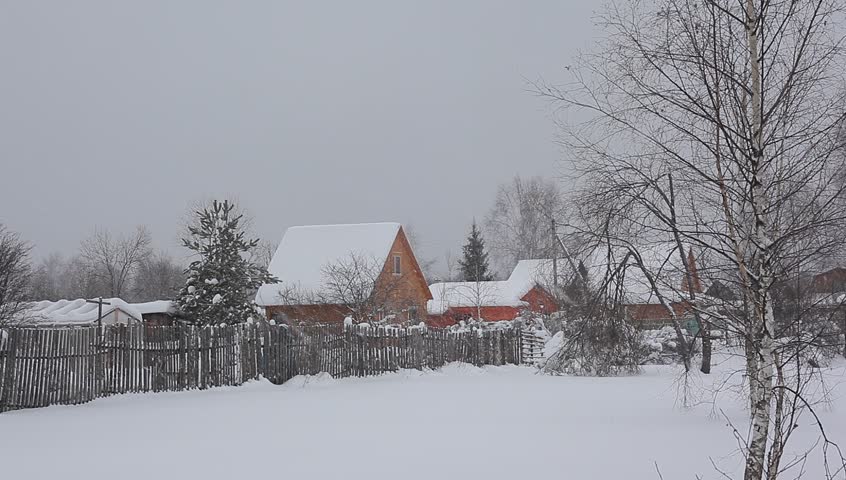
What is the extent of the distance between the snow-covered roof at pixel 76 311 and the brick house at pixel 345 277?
5993 millimetres

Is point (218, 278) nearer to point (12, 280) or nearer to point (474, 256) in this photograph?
point (12, 280)

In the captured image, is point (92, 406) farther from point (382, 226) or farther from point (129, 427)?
point (382, 226)

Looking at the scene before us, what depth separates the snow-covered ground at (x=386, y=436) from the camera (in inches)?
305

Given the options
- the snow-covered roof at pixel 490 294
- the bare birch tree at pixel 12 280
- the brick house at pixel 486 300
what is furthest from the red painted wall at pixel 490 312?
the bare birch tree at pixel 12 280

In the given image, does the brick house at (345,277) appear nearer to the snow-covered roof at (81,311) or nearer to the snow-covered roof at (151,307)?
the snow-covered roof at (151,307)

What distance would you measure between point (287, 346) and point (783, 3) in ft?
51.0

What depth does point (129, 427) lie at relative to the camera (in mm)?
11148

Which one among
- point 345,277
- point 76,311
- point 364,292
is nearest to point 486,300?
point 345,277

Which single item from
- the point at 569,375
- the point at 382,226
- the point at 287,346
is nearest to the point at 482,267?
the point at 382,226

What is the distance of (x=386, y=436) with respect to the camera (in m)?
9.95

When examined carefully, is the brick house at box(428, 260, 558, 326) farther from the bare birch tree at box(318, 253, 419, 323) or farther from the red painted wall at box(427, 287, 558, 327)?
the bare birch tree at box(318, 253, 419, 323)

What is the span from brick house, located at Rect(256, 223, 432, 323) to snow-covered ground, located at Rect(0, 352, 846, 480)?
13.4 m

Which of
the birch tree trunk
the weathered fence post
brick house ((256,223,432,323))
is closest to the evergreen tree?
A: brick house ((256,223,432,323))

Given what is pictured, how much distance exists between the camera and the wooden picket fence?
13.6 m
